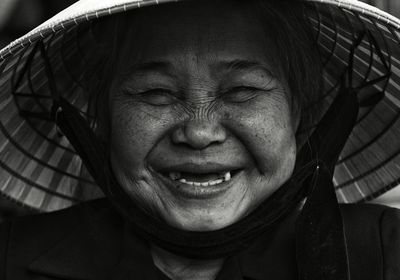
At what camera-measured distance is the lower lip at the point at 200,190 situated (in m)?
2.01

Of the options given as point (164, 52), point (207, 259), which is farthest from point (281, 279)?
point (164, 52)

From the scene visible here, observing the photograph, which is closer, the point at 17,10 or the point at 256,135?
the point at 256,135

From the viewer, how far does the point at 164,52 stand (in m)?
1.99

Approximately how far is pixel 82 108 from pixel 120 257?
1.92 ft

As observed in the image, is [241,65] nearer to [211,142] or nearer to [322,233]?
[211,142]

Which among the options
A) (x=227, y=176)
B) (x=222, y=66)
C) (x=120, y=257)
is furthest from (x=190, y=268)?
(x=222, y=66)

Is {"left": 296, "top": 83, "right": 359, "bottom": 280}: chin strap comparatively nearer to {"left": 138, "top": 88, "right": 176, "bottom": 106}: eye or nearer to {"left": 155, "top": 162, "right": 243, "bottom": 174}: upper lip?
{"left": 155, "top": 162, "right": 243, "bottom": 174}: upper lip

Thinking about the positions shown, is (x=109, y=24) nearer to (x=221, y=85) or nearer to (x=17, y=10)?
(x=221, y=85)

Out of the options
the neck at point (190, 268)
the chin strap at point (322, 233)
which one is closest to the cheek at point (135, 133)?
the neck at point (190, 268)

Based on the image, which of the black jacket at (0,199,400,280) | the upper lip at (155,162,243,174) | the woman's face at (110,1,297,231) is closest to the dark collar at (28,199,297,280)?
A: the black jacket at (0,199,400,280)

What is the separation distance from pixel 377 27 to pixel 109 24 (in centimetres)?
65

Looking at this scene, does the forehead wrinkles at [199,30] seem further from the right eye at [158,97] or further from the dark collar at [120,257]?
the dark collar at [120,257]

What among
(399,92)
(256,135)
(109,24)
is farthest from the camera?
(399,92)

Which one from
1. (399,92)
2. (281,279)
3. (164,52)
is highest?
(164,52)
